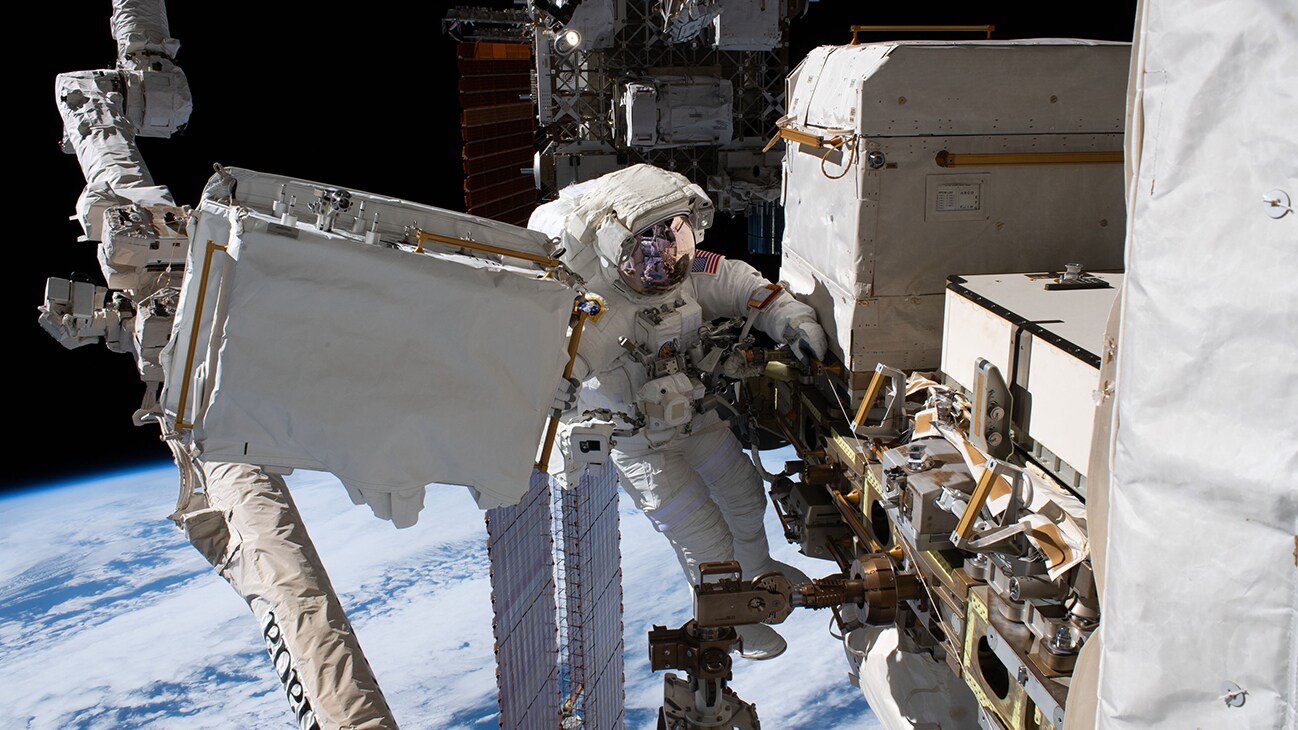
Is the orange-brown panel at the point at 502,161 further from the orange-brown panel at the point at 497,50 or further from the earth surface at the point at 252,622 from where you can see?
the earth surface at the point at 252,622

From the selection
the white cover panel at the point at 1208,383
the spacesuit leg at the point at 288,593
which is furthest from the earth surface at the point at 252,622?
the white cover panel at the point at 1208,383

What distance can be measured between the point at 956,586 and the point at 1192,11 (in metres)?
1.97

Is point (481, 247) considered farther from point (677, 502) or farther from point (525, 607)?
point (525, 607)

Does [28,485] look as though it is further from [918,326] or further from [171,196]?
[918,326]

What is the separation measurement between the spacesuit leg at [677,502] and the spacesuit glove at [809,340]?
825 millimetres

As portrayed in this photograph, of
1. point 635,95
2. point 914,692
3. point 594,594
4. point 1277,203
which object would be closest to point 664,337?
point 914,692

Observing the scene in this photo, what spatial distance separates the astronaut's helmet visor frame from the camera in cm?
431

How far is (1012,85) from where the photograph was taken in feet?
12.0

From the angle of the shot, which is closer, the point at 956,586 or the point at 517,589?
the point at 956,586

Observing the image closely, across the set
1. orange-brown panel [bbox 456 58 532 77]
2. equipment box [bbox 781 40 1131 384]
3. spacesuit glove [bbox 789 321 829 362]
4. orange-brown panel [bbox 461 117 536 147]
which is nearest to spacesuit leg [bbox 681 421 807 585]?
spacesuit glove [bbox 789 321 829 362]

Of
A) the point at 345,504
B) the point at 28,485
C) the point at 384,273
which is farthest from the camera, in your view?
the point at 345,504

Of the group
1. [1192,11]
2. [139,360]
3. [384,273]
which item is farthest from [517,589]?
[1192,11]

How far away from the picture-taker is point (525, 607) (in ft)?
17.5

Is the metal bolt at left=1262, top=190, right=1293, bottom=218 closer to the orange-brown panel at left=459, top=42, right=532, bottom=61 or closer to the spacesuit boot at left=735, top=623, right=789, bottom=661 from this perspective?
the spacesuit boot at left=735, top=623, right=789, bottom=661
